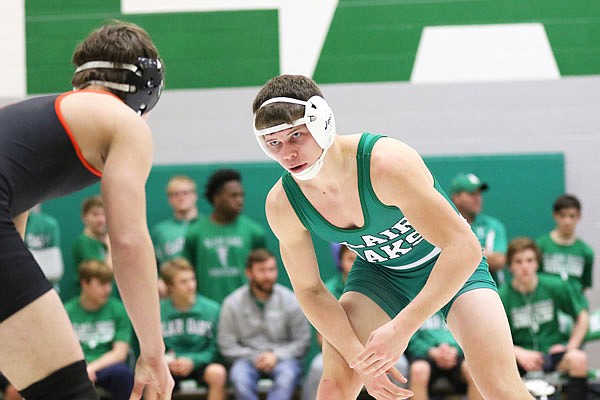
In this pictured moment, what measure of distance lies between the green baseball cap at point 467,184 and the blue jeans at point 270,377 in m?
2.18

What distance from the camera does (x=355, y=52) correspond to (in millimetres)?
9281

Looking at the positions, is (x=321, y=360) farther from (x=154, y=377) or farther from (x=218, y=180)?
(x=154, y=377)

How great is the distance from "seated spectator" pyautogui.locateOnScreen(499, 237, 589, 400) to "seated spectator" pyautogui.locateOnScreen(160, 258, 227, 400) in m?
2.47

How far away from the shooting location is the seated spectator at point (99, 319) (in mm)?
7559

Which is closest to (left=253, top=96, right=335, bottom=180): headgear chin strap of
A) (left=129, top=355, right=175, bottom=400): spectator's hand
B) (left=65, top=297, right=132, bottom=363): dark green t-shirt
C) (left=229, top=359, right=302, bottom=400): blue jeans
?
(left=129, top=355, right=175, bottom=400): spectator's hand

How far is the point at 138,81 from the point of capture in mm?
3137

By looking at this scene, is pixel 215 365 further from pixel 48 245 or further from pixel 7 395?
pixel 48 245

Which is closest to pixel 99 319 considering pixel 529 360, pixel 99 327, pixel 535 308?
pixel 99 327

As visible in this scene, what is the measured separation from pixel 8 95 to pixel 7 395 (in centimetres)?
347

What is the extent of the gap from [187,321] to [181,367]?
41 centimetres

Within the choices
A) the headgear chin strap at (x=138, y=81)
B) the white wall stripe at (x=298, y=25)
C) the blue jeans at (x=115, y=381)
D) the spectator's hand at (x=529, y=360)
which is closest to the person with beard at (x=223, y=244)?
the blue jeans at (x=115, y=381)

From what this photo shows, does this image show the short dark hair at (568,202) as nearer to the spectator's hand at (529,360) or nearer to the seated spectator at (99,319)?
the spectator's hand at (529,360)

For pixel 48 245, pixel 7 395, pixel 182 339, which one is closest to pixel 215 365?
pixel 182 339

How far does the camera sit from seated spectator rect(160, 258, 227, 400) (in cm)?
754
